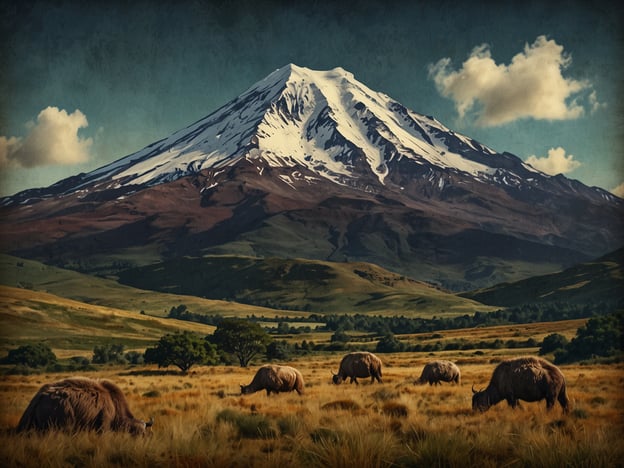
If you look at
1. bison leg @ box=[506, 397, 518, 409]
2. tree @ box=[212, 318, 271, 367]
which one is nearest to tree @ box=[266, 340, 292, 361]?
tree @ box=[212, 318, 271, 367]

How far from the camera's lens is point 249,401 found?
2723 centimetres

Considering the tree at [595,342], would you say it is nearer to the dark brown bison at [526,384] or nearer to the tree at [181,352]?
the tree at [181,352]

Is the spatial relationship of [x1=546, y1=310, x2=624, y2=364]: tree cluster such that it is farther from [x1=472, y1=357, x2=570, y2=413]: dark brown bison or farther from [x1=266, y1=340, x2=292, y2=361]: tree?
[x1=472, y1=357, x2=570, y2=413]: dark brown bison

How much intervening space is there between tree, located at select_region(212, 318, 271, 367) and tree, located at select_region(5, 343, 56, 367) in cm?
3262

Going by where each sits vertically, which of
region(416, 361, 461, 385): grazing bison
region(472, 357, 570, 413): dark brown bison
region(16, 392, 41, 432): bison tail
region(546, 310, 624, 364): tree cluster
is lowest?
region(546, 310, 624, 364): tree cluster

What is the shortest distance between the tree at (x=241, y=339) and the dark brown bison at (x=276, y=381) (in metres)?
63.7

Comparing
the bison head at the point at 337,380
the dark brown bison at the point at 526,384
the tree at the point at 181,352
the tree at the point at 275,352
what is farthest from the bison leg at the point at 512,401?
the tree at the point at 275,352

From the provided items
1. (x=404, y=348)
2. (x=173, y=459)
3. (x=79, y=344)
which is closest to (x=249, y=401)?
(x=173, y=459)

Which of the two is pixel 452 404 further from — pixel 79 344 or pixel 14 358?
pixel 79 344

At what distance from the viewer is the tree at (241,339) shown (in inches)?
3762

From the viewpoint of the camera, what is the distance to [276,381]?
31531mm

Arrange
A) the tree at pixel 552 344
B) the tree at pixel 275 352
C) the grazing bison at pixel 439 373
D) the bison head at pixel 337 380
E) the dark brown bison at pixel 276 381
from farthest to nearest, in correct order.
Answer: the tree at pixel 275 352, the tree at pixel 552 344, the bison head at pixel 337 380, the grazing bison at pixel 439 373, the dark brown bison at pixel 276 381

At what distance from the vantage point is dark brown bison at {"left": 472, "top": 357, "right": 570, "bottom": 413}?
65.0 feet

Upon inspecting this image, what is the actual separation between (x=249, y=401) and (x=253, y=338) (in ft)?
230
